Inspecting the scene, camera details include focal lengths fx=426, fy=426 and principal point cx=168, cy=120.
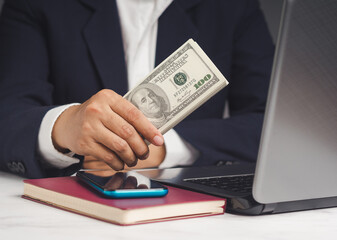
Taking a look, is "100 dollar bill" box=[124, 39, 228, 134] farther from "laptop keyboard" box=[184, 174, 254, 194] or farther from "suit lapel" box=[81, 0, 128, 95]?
"suit lapel" box=[81, 0, 128, 95]

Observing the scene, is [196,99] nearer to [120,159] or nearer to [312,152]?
[120,159]

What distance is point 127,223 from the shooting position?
643 mm

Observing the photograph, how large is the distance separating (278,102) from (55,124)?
67 centimetres

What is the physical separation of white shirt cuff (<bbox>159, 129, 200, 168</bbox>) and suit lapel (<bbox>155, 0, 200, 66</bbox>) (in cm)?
46

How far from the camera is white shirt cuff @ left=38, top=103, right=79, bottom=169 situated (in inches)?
43.3

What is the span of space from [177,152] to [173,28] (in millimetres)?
639

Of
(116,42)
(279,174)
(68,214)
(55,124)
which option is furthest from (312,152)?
(116,42)

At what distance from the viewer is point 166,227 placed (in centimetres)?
66

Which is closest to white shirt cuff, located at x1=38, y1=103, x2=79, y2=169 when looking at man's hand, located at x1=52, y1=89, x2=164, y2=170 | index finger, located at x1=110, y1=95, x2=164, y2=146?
man's hand, located at x1=52, y1=89, x2=164, y2=170

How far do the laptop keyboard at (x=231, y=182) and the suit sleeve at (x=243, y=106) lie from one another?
52 centimetres

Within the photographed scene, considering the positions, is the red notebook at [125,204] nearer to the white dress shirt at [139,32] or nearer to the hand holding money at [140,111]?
Result: the hand holding money at [140,111]

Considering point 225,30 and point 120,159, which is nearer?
point 120,159

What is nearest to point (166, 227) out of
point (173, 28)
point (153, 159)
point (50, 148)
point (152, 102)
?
point (152, 102)

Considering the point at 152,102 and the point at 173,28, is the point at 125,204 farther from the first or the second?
the point at 173,28
